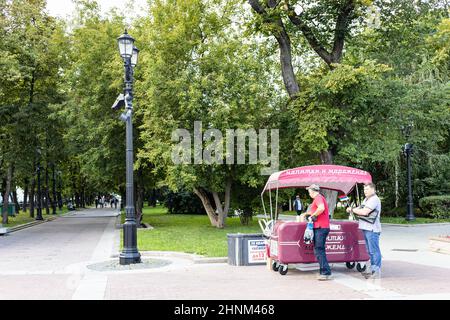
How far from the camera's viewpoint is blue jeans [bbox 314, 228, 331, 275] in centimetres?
1001

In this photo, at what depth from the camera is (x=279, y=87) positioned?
1179 inches

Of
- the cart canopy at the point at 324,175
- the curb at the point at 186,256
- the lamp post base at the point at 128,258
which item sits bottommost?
the curb at the point at 186,256

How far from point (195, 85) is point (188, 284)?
14334 mm

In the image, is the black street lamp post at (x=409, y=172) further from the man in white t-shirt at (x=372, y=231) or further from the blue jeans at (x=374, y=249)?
the blue jeans at (x=374, y=249)

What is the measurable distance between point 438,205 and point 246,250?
22.0 meters

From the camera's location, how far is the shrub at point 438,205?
29.9m

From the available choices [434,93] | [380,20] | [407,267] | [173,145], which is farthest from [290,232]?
[434,93]

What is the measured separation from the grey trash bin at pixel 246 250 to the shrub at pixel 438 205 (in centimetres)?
2143

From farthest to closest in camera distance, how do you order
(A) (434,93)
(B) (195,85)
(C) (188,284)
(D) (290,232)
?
(A) (434,93), (B) (195,85), (D) (290,232), (C) (188,284)

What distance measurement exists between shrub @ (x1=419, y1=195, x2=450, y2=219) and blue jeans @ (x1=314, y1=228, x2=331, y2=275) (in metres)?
22.8

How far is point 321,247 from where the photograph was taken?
394 inches

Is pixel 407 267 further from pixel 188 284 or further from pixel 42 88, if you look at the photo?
pixel 42 88

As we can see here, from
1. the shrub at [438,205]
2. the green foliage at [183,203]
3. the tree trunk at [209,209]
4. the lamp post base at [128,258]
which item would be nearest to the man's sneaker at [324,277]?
the lamp post base at [128,258]

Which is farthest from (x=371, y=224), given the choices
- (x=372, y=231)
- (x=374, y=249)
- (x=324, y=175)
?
(x=324, y=175)
